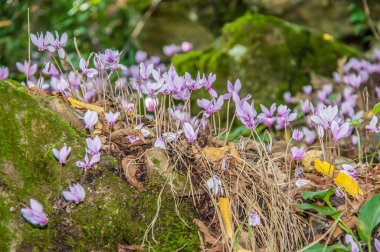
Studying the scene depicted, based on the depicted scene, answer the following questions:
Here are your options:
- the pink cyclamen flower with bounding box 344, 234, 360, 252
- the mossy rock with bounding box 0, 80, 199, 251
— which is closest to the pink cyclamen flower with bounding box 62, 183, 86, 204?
the mossy rock with bounding box 0, 80, 199, 251

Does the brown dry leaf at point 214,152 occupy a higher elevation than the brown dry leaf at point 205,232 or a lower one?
higher

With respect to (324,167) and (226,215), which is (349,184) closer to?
(324,167)

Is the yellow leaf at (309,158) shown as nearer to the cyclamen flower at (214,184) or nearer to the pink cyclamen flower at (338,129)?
the pink cyclamen flower at (338,129)

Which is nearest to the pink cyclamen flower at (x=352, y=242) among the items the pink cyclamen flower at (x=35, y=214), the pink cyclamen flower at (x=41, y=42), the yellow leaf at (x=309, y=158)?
the yellow leaf at (x=309, y=158)

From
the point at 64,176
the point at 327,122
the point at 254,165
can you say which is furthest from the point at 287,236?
the point at 64,176

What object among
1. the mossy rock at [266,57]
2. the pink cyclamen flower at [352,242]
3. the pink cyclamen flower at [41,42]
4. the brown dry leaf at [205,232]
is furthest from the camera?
the mossy rock at [266,57]

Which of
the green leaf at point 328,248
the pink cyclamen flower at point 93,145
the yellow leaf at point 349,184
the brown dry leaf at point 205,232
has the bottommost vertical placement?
the brown dry leaf at point 205,232

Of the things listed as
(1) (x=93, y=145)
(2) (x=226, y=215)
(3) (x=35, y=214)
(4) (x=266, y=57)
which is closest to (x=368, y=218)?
(2) (x=226, y=215)
